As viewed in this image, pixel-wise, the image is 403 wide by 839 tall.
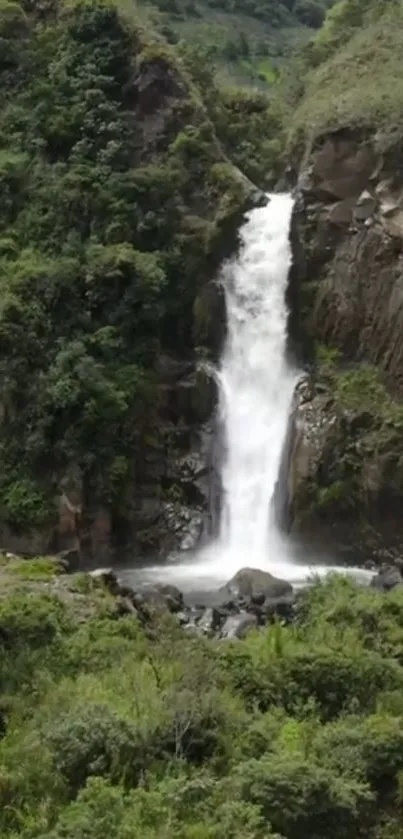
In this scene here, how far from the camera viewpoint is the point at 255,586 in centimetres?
2278

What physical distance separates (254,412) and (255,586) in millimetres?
8288

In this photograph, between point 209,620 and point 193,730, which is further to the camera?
point 209,620

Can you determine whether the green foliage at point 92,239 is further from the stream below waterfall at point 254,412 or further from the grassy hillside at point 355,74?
the grassy hillside at point 355,74

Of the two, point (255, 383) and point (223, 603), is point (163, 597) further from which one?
point (255, 383)

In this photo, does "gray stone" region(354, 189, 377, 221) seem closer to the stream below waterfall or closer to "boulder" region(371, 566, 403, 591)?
the stream below waterfall

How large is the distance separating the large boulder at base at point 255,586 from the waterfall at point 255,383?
13.0 ft

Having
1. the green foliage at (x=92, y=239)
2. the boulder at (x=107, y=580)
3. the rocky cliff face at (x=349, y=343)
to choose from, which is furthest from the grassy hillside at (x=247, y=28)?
the boulder at (x=107, y=580)

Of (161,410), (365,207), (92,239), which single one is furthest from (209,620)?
(92,239)

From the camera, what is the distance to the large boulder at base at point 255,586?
22.5m

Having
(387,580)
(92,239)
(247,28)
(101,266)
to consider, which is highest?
(247,28)

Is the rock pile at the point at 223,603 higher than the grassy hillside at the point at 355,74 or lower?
lower

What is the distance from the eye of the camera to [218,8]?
65125 mm

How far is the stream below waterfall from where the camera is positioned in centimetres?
2744

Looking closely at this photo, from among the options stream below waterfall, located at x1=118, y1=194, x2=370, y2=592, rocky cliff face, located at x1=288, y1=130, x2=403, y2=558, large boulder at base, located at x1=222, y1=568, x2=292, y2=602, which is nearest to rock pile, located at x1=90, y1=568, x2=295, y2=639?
large boulder at base, located at x1=222, y1=568, x2=292, y2=602
